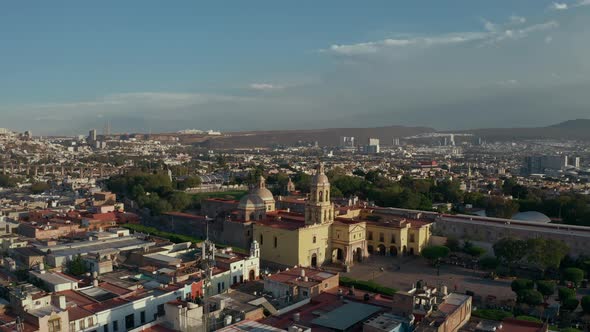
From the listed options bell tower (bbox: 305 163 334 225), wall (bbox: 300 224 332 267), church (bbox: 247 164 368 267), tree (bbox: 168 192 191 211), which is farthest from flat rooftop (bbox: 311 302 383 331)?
tree (bbox: 168 192 191 211)

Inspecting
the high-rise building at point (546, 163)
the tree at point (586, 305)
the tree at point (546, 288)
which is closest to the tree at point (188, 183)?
the tree at point (546, 288)

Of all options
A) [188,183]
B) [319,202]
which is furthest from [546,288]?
[188,183]

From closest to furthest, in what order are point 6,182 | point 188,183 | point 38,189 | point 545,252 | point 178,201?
point 545,252 → point 178,201 → point 38,189 → point 188,183 → point 6,182

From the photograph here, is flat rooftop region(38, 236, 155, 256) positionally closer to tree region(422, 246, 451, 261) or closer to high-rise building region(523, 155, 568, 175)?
tree region(422, 246, 451, 261)

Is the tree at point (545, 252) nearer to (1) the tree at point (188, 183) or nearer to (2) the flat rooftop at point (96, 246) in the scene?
(2) the flat rooftop at point (96, 246)

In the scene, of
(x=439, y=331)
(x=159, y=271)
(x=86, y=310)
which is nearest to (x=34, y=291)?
(x=86, y=310)

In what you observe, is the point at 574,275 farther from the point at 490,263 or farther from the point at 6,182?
the point at 6,182
